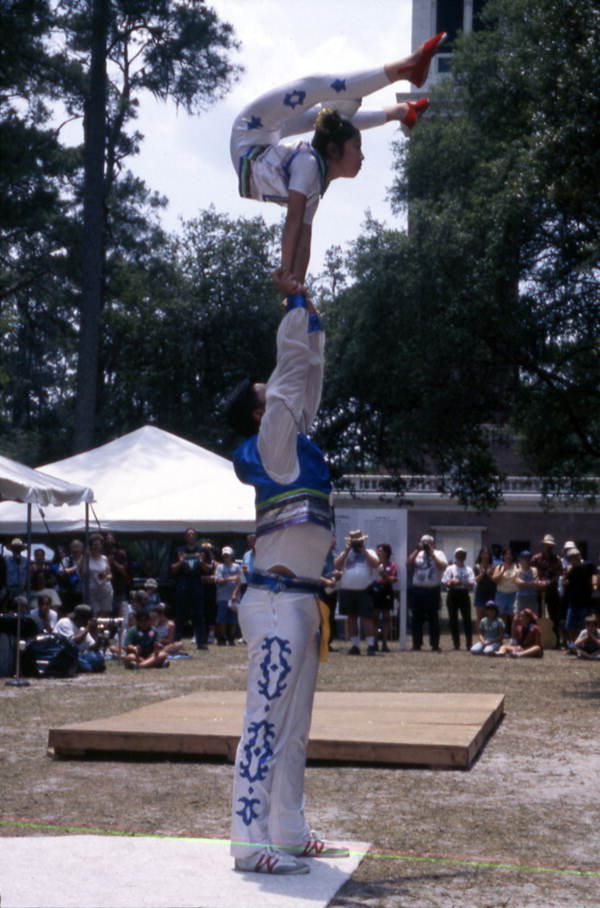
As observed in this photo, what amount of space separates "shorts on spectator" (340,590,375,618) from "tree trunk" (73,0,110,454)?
11737 mm

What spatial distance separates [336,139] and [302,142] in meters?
0.13

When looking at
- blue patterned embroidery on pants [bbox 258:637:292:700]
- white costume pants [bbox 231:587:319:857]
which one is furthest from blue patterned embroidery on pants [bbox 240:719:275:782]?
blue patterned embroidery on pants [bbox 258:637:292:700]

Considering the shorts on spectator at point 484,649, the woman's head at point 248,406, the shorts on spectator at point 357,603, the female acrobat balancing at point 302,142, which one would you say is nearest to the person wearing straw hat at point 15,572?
the shorts on spectator at point 357,603

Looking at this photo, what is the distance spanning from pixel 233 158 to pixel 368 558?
15.6m

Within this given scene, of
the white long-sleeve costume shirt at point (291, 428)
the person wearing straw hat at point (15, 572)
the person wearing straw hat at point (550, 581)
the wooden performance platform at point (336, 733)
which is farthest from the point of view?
the person wearing straw hat at point (550, 581)

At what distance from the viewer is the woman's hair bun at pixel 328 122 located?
505cm

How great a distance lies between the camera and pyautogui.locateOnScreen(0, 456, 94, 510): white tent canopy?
1534 centimetres

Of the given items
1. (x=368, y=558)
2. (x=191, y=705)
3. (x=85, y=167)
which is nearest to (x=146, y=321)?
(x=85, y=167)

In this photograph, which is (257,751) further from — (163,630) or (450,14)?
(450,14)

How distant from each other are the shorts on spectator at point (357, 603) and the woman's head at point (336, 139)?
50.8 ft

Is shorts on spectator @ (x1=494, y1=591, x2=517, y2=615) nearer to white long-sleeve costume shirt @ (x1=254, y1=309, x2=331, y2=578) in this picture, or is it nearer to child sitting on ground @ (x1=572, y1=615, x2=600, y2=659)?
child sitting on ground @ (x1=572, y1=615, x2=600, y2=659)

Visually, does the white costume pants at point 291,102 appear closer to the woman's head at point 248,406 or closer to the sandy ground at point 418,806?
the woman's head at point 248,406

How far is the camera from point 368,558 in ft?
67.2

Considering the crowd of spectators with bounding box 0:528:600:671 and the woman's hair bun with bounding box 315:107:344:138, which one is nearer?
the woman's hair bun with bounding box 315:107:344:138
